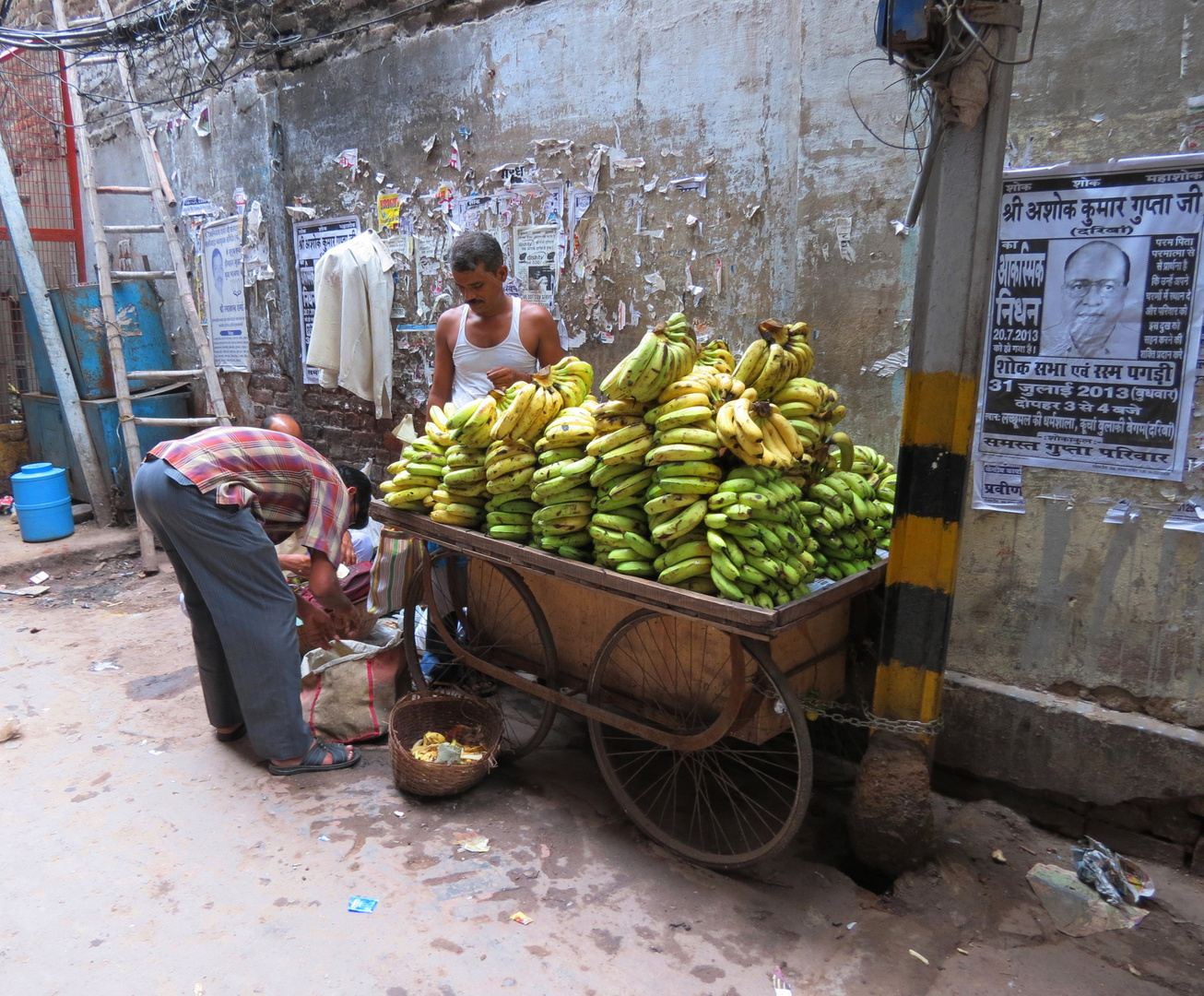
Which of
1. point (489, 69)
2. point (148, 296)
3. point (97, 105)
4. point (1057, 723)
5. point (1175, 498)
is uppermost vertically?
point (97, 105)

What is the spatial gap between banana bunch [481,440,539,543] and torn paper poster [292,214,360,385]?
134 inches

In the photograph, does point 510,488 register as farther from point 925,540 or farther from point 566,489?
point 925,540

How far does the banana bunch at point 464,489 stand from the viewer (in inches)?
130

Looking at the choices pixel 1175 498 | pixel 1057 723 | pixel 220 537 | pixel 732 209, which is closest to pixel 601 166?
pixel 732 209

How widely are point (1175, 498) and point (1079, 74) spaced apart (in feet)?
4.87

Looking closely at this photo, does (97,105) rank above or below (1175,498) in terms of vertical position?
above

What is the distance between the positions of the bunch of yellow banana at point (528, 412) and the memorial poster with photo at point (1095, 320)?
161 cm

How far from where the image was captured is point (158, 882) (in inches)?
113

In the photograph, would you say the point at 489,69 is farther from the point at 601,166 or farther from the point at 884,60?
the point at 884,60

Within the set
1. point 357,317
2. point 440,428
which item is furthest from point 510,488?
point 357,317

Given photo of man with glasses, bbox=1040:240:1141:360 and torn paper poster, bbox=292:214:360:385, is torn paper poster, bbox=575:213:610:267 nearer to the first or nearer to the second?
torn paper poster, bbox=292:214:360:385

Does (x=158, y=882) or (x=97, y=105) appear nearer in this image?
(x=158, y=882)

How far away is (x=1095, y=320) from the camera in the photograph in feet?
9.59

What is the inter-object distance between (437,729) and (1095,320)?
3082mm
